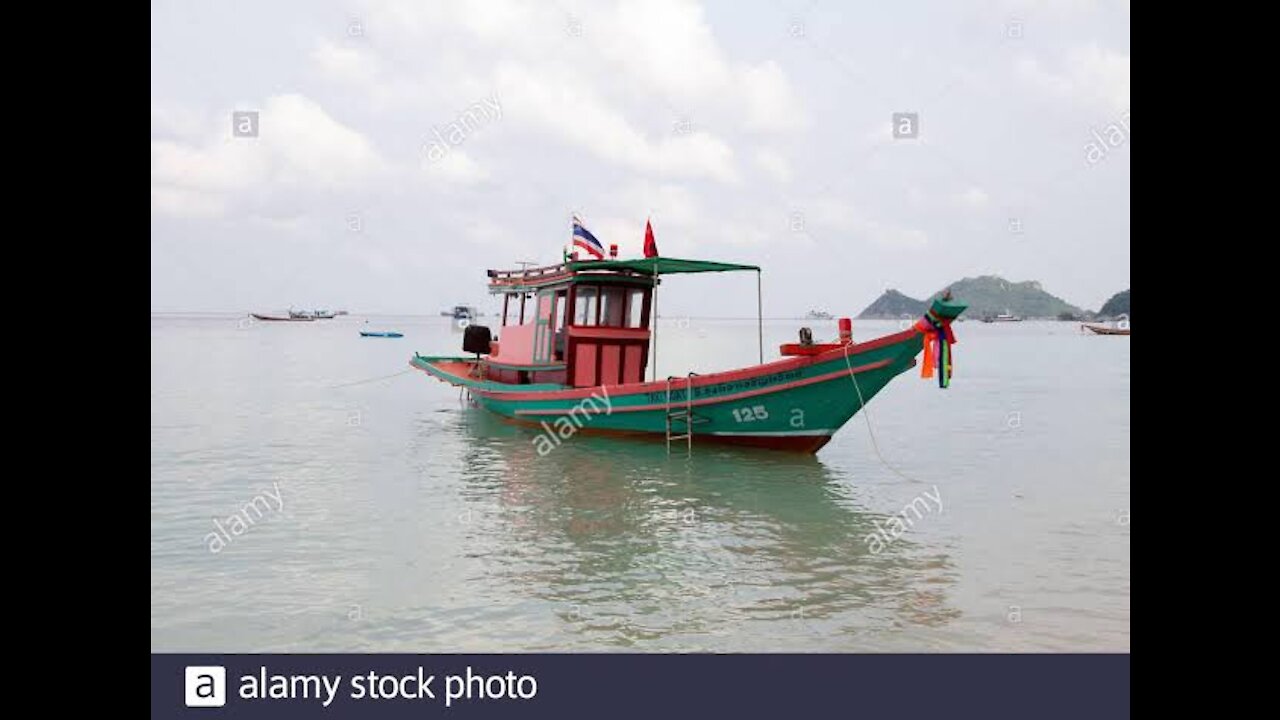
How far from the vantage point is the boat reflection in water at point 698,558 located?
7312mm

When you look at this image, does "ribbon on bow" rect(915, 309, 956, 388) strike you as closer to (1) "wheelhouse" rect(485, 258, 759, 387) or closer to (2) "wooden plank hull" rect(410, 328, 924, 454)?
(2) "wooden plank hull" rect(410, 328, 924, 454)

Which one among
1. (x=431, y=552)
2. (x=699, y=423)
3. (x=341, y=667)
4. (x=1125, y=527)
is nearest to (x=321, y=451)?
(x=699, y=423)

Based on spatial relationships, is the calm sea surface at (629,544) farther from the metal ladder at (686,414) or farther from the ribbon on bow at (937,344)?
the ribbon on bow at (937,344)

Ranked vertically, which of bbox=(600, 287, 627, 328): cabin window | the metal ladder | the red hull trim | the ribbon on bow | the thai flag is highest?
the thai flag

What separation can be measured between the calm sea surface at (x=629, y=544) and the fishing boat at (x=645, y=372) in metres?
0.78

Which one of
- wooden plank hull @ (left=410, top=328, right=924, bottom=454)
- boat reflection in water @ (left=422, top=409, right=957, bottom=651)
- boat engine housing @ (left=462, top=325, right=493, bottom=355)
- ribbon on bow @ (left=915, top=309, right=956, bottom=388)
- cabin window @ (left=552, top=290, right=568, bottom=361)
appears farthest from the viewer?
boat engine housing @ (left=462, top=325, right=493, bottom=355)

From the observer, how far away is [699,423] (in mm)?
16703

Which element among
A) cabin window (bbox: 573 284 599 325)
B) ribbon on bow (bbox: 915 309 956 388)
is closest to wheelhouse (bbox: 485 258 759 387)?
cabin window (bbox: 573 284 599 325)

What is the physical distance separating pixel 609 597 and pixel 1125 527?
8.00 metres

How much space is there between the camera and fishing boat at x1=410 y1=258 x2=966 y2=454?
580 inches

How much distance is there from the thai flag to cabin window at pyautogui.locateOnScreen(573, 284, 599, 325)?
3.26ft

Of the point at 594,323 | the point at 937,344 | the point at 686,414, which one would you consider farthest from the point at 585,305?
the point at 937,344

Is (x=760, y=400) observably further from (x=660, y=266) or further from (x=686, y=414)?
(x=660, y=266)

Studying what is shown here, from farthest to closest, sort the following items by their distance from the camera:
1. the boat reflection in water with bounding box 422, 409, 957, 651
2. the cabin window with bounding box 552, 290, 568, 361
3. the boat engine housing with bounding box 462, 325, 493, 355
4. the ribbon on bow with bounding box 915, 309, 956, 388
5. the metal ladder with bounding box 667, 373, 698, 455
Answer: the boat engine housing with bounding box 462, 325, 493, 355 < the cabin window with bounding box 552, 290, 568, 361 < the metal ladder with bounding box 667, 373, 698, 455 < the ribbon on bow with bounding box 915, 309, 956, 388 < the boat reflection in water with bounding box 422, 409, 957, 651
